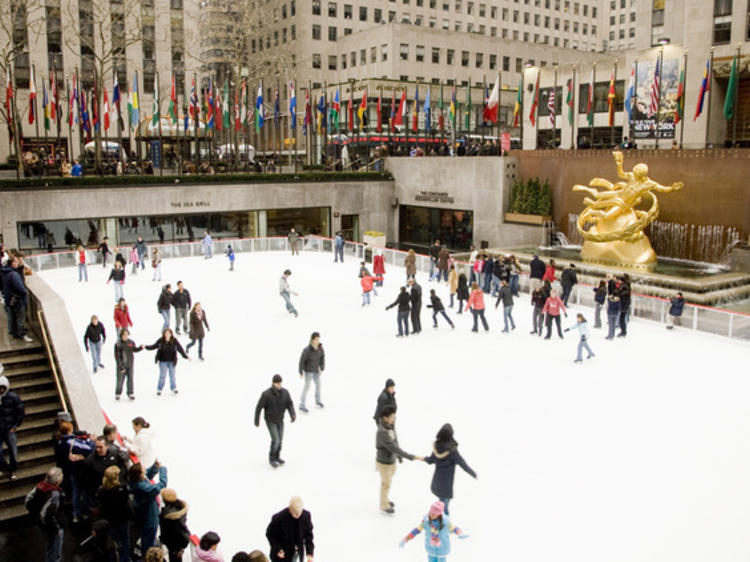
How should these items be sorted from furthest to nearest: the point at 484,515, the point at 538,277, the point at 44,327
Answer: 1. the point at 538,277
2. the point at 44,327
3. the point at 484,515

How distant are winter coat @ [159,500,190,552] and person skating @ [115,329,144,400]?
5.58 metres

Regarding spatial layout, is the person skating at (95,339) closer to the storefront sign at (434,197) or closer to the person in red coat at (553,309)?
the person in red coat at (553,309)

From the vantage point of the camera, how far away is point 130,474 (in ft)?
22.9

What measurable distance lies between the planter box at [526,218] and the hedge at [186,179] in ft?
29.1

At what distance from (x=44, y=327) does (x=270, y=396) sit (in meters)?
4.63

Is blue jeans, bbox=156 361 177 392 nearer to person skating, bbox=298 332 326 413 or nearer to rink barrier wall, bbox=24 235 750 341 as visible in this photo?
person skating, bbox=298 332 326 413

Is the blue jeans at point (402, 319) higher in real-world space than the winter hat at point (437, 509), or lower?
lower

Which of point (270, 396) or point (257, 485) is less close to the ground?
point (270, 396)

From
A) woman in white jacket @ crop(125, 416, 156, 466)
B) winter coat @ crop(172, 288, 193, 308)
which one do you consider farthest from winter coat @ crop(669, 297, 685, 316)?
woman in white jacket @ crop(125, 416, 156, 466)

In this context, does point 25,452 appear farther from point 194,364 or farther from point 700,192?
point 700,192

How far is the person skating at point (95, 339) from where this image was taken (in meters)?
12.7

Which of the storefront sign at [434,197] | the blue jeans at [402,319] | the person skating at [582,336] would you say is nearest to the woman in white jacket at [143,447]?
the blue jeans at [402,319]

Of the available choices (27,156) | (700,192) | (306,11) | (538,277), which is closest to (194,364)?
(538,277)

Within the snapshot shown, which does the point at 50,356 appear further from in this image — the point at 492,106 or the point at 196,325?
the point at 492,106
